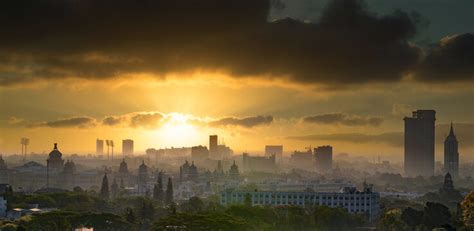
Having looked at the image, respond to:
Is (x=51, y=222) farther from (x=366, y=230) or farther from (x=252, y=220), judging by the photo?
(x=366, y=230)

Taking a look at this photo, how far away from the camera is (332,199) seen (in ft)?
276

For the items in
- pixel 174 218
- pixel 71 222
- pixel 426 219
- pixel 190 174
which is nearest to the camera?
pixel 174 218

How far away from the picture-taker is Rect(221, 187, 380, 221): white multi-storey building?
3221 inches

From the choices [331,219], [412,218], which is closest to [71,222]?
[331,219]

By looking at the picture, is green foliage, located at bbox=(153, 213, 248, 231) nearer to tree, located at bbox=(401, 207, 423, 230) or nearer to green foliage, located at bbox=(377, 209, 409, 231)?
green foliage, located at bbox=(377, 209, 409, 231)

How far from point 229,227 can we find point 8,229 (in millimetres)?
12558

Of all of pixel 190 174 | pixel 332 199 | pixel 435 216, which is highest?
pixel 435 216

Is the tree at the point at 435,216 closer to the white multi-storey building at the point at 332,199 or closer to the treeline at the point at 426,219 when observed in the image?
the treeline at the point at 426,219

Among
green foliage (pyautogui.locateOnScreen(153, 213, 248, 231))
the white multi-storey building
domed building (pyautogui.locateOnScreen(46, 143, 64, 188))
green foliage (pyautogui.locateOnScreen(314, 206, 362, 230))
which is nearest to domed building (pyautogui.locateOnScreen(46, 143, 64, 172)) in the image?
domed building (pyautogui.locateOnScreen(46, 143, 64, 188))

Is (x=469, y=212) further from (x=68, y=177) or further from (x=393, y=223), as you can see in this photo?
(x=68, y=177)

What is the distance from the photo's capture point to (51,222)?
50719 mm

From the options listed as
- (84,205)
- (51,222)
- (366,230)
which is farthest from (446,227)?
(84,205)

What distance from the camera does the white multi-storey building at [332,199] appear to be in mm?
81812

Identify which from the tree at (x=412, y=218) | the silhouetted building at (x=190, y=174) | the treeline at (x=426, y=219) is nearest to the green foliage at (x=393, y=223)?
the treeline at (x=426, y=219)
